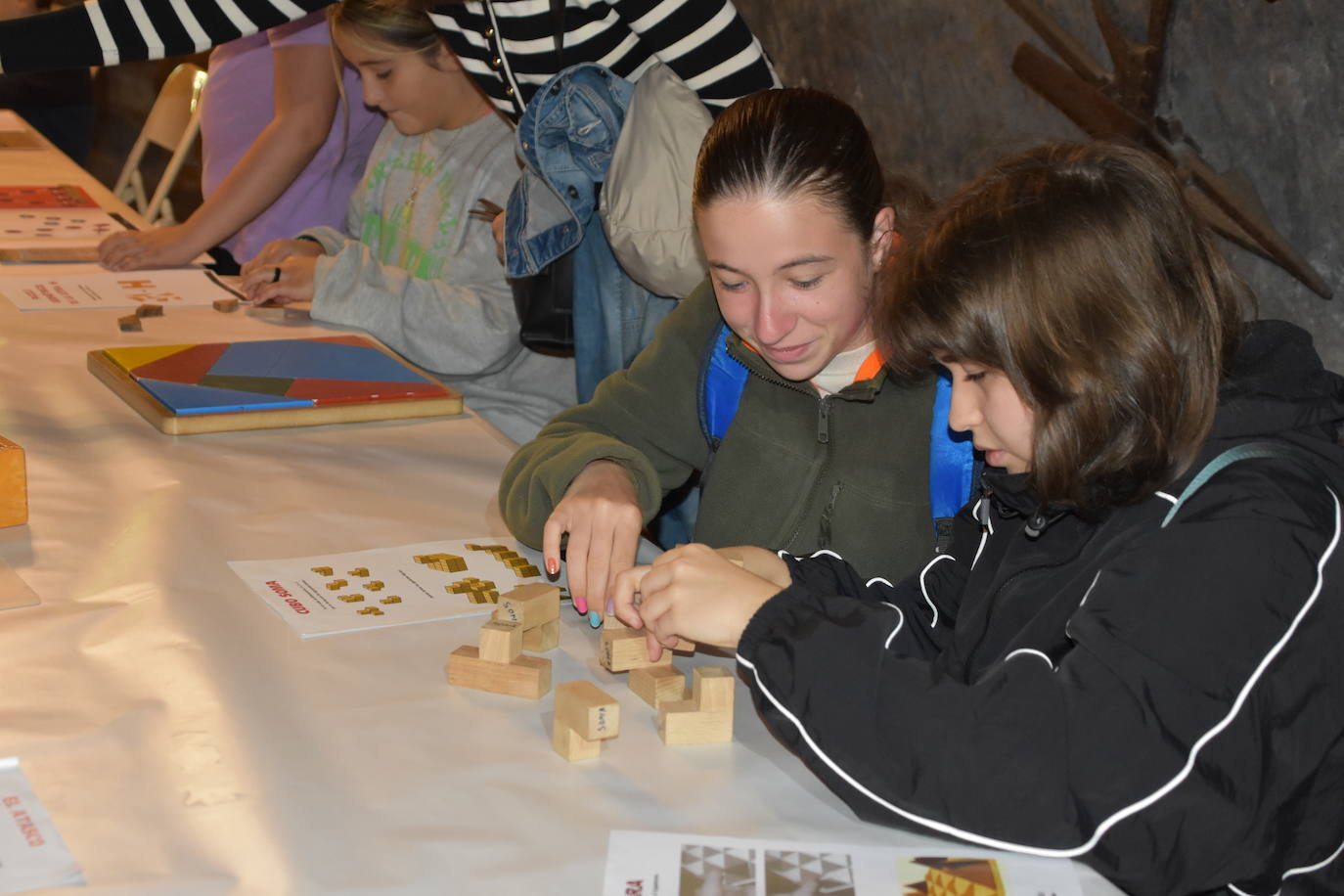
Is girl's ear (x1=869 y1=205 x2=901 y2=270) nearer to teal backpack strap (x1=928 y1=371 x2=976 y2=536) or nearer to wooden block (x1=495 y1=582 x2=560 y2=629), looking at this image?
teal backpack strap (x1=928 y1=371 x2=976 y2=536)

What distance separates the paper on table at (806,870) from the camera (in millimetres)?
1031

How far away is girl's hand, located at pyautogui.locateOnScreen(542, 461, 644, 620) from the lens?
1522 millimetres

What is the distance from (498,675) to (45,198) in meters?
2.85

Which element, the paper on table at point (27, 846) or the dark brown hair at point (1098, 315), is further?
the dark brown hair at point (1098, 315)

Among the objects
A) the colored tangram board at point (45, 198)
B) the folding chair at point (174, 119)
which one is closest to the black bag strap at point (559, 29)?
the colored tangram board at point (45, 198)

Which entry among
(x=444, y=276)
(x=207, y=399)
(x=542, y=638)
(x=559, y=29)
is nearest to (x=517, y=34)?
(x=559, y=29)

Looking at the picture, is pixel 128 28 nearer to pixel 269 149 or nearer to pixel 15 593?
pixel 269 149

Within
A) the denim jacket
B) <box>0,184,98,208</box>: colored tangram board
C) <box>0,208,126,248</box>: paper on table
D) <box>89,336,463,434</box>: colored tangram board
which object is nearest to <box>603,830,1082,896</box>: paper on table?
<box>89,336,463,434</box>: colored tangram board

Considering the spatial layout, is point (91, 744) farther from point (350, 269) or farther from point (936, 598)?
point (350, 269)

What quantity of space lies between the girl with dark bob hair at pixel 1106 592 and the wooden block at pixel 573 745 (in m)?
0.15

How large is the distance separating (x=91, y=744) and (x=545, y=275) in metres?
1.58

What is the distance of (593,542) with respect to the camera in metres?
1.55

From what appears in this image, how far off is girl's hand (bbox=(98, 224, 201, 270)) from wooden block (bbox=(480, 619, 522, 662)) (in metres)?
2.02

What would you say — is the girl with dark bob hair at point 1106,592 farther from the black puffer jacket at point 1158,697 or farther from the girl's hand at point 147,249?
the girl's hand at point 147,249
